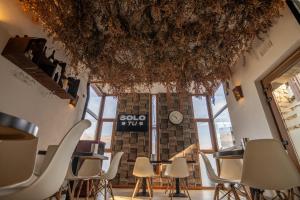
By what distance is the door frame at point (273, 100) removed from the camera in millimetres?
2439

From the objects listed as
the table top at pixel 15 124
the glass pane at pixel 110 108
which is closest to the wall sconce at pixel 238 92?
the table top at pixel 15 124

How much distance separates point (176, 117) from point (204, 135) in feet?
3.58

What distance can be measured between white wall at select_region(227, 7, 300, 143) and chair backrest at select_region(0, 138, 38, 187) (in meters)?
3.27

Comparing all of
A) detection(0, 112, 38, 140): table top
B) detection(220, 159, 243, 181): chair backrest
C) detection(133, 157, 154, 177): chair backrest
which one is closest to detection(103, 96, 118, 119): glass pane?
detection(133, 157, 154, 177): chair backrest

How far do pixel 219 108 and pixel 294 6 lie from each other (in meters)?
3.53

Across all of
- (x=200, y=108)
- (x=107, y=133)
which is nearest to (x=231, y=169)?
(x=200, y=108)

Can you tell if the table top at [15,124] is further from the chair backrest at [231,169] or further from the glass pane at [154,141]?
the glass pane at [154,141]

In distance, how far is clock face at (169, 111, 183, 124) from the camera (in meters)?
5.89

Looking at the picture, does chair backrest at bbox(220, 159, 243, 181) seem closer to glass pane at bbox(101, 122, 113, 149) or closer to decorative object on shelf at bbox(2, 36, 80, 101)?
decorative object on shelf at bbox(2, 36, 80, 101)

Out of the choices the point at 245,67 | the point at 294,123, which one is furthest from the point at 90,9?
the point at 294,123

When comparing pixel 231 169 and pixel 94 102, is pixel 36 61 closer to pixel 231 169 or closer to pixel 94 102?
pixel 231 169

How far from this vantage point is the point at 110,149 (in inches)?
219

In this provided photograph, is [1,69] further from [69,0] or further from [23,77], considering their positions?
[69,0]

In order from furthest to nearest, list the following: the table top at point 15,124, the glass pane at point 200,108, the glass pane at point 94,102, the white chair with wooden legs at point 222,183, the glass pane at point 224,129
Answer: the glass pane at point 200,108 → the glass pane at point 94,102 → the glass pane at point 224,129 → the white chair with wooden legs at point 222,183 → the table top at point 15,124
